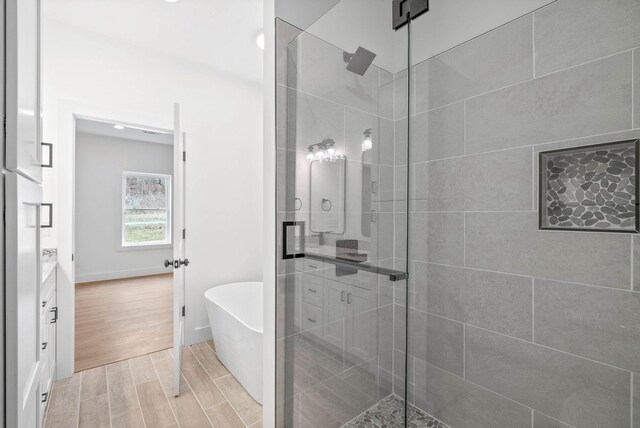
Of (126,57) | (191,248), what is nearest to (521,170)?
(191,248)

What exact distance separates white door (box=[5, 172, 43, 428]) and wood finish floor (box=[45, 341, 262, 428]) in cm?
111

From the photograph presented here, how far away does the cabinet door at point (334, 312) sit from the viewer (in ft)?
4.32

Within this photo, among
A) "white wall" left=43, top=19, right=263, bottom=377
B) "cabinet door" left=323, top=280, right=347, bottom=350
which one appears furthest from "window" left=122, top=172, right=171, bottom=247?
"cabinet door" left=323, top=280, right=347, bottom=350

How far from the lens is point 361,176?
124 centimetres

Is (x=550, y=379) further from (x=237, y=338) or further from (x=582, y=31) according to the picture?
(x=237, y=338)

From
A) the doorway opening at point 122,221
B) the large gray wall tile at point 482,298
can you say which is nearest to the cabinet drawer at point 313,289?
the large gray wall tile at point 482,298

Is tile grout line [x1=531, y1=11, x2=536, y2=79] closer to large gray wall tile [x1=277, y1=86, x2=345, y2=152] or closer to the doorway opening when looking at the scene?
large gray wall tile [x1=277, y1=86, x2=345, y2=152]

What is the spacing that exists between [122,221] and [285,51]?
578 centimetres

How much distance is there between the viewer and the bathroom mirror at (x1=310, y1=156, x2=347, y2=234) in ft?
4.25

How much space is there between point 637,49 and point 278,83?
1.33 meters

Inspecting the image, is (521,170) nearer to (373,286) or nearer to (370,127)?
(370,127)

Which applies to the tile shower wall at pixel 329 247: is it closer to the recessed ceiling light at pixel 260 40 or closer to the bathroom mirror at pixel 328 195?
the bathroom mirror at pixel 328 195

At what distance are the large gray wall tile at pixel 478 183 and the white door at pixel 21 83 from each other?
1470 mm

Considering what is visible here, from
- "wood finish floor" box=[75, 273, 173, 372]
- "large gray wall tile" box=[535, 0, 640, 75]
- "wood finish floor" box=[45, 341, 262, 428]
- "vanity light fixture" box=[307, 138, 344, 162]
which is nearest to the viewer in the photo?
"large gray wall tile" box=[535, 0, 640, 75]
